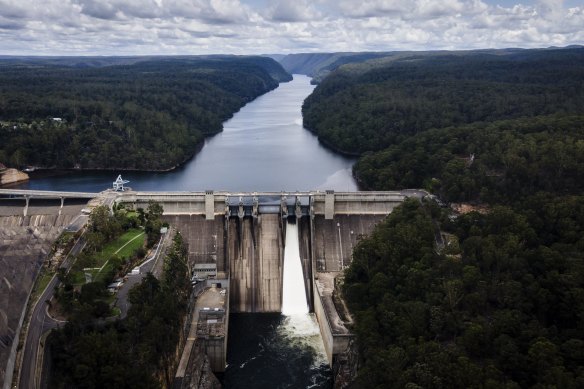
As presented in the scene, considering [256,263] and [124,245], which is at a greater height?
[124,245]

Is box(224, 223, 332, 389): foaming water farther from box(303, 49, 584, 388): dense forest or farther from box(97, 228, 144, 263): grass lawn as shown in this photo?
box(97, 228, 144, 263): grass lawn

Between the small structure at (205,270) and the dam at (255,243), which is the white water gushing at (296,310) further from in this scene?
the small structure at (205,270)

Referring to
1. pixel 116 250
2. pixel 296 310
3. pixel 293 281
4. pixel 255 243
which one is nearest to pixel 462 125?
pixel 255 243

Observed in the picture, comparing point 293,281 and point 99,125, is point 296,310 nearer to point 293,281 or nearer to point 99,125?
point 293,281

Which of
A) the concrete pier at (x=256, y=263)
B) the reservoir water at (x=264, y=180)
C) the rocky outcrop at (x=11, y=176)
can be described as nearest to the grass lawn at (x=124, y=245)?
the concrete pier at (x=256, y=263)

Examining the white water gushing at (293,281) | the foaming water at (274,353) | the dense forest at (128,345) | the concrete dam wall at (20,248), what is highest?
the concrete dam wall at (20,248)

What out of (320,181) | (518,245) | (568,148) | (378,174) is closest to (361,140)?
(320,181)
